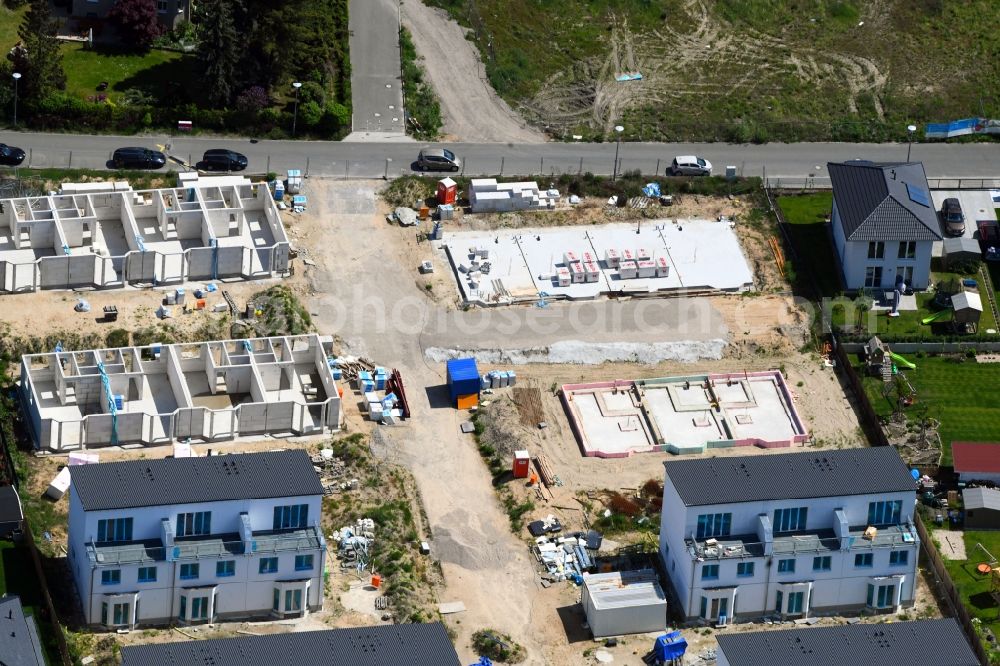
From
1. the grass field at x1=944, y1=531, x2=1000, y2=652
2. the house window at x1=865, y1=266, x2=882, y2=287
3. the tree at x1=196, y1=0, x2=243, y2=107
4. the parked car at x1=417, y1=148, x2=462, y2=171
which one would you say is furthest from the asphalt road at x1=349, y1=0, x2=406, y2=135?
the grass field at x1=944, y1=531, x2=1000, y2=652

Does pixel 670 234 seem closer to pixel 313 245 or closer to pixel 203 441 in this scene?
pixel 313 245

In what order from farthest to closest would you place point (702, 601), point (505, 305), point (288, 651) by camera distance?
point (505, 305) < point (702, 601) < point (288, 651)

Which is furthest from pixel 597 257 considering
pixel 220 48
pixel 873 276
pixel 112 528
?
pixel 112 528

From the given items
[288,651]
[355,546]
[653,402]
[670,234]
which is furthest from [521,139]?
[288,651]

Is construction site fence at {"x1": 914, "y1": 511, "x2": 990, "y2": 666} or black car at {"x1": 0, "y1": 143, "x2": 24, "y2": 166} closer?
construction site fence at {"x1": 914, "y1": 511, "x2": 990, "y2": 666}

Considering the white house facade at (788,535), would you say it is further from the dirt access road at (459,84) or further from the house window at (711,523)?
the dirt access road at (459,84)

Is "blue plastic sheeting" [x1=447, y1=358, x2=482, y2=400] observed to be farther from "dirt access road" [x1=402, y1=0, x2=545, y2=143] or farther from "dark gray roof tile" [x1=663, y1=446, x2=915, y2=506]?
"dirt access road" [x1=402, y1=0, x2=545, y2=143]
